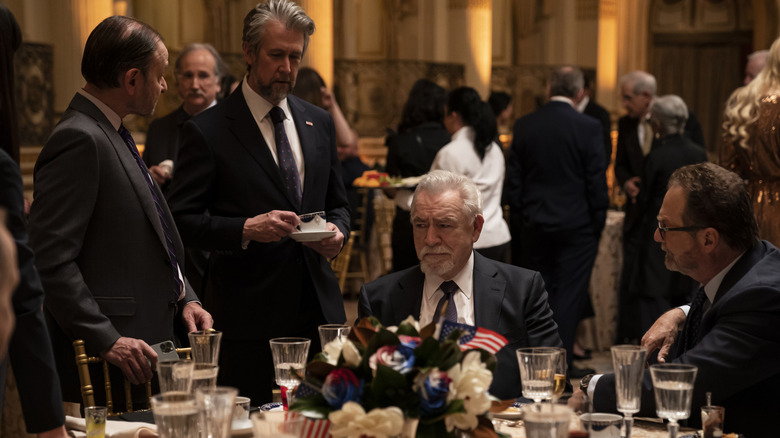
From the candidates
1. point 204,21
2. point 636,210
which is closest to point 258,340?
point 636,210

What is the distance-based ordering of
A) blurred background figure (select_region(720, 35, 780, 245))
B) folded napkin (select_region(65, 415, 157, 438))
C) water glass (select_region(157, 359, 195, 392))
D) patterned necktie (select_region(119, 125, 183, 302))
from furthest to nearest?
blurred background figure (select_region(720, 35, 780, 245)) → patterned necktie (select_region(119, 125, 183, 302)) → folded napkin (select_region(65, 415, 157, 438)) → water glass (select_region(157, 359, 195, 392))

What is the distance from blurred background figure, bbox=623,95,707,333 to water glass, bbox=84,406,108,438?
5.00 m

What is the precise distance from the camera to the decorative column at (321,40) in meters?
9.80

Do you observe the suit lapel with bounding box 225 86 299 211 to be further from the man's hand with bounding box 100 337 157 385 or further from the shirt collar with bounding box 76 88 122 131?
the man's hand with bounding box 100 337 157 385

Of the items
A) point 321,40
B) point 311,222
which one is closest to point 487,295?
point 311,222

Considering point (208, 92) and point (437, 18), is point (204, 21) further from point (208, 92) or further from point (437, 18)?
point (208, 92)

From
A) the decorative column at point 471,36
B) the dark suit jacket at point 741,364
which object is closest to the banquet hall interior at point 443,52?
the decorative column at point 471,36

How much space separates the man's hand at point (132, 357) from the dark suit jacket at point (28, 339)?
0.57 metres

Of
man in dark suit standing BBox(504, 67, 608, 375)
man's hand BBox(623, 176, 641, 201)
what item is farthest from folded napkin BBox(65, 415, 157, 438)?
man's hand BBox(623, 176, 641, 201)

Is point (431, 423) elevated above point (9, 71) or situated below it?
below

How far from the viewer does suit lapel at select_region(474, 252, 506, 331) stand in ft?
10.2

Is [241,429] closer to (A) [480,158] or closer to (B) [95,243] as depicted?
(B) [95,243]

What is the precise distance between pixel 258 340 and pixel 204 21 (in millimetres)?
7258

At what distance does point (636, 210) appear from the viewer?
698 cm
